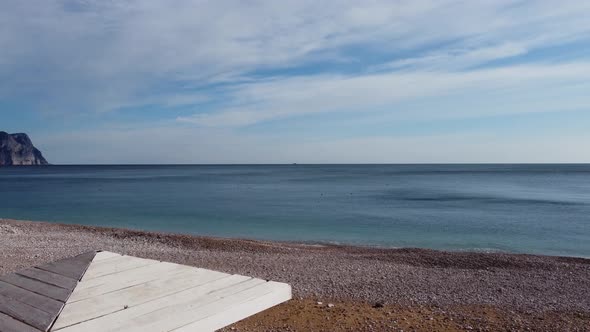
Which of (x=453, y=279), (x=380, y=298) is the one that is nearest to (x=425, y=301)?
(x=380, y=298)

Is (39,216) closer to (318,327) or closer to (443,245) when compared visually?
(443,245)

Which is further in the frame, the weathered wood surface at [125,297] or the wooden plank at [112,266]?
the wooden plank at [112,266]

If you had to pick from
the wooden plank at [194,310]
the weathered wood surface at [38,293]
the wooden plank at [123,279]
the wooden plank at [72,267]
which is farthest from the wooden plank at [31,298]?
the wooden plank at [194,310]

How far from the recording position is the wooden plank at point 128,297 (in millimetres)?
2527

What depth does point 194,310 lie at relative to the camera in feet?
8.75

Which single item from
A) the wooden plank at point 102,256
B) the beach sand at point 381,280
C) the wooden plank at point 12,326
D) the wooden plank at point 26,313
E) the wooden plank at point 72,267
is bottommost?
the beach sand at point 381,280

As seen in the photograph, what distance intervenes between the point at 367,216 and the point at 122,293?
24.8m

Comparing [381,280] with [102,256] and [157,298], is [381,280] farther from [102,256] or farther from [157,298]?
[157,298]

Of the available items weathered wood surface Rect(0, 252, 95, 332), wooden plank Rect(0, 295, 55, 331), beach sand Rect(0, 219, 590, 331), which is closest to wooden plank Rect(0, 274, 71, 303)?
weathered wood surface Rect(0, 252, 95, 332)

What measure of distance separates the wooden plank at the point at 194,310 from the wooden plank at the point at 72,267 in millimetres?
883

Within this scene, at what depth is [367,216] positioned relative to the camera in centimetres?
2700

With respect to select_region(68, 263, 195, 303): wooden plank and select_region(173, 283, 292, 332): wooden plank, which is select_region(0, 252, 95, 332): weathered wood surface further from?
select_region(173, 283, 292, 332): wooden plank

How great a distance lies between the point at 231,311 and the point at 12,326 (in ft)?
3.80

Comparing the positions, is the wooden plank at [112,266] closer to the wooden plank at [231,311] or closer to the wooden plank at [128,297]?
the wooden plank at [128,297]
